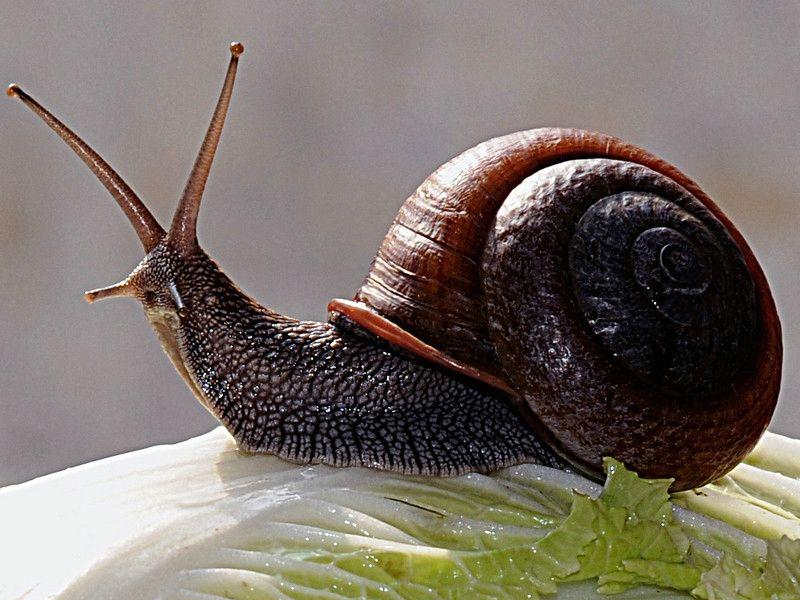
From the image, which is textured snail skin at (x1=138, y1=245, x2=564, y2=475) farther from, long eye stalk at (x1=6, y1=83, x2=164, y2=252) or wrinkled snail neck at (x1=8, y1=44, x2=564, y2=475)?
long eye stalk at (x1=6, y1=83, x2=164, y2=252)

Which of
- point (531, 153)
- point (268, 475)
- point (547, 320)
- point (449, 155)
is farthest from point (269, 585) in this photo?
point (449, 155)

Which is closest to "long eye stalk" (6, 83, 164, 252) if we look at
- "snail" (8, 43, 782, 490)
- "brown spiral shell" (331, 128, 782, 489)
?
"snail" (8, 43, 782, 490)

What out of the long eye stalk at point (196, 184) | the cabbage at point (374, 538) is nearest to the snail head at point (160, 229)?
the long eye stalk at point (196, 184)

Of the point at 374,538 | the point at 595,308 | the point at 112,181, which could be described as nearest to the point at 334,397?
the point at 374,538

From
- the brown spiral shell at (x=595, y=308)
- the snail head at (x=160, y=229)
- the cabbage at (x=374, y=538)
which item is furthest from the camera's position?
the snail head at (x=160, y=229)

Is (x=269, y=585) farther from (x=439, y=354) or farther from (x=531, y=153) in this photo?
(x=531, y=153)

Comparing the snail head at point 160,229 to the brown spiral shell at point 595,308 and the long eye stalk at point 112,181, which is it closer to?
the long eye stalk at point 112,181
